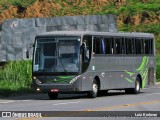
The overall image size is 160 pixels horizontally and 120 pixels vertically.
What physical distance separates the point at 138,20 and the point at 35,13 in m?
11.5

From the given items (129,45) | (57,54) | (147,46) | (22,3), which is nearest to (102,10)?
(22,3)

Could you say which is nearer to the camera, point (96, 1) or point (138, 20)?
point (138, 20)

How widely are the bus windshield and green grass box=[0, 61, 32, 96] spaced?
5620mm

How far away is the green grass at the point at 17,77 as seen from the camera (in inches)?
1364

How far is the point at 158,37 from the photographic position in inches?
2650

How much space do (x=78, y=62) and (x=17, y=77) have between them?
897cm

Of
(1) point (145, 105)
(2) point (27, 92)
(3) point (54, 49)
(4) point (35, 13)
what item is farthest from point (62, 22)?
(4) point (35, 13)

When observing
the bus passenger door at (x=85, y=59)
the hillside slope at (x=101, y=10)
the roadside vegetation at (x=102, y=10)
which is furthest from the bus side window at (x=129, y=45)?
the hillside slope at (x=101, y=10)

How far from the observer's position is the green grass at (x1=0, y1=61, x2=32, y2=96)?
34.7m

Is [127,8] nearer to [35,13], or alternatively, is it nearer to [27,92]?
[35,13]

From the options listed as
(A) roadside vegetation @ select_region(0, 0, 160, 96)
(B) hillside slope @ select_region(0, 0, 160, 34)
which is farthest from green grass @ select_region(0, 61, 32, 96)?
(B) hillside slope @ select_region(0, 0, 160, 34)

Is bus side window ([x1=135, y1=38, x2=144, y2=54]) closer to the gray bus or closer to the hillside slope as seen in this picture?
the gray bus

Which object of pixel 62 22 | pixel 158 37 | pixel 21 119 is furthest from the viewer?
pixel 158 37

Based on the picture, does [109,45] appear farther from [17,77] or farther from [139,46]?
[17,77]
